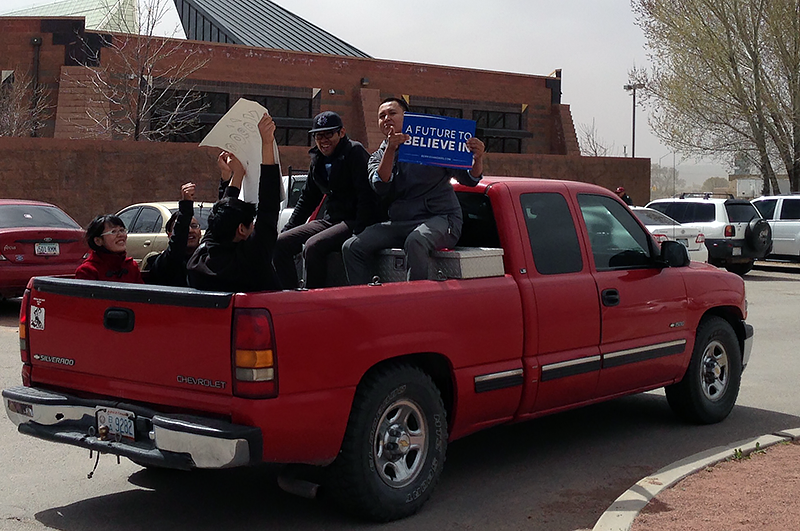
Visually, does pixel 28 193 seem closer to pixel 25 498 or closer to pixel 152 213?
pixel 152 213

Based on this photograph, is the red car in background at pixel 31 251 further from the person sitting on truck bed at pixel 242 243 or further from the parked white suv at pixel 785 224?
the parked white suv at pixel 785 224

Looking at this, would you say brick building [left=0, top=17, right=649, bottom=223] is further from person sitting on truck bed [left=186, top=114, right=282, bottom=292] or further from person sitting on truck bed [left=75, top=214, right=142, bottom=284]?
person sitting on truck bed [left=186, top=114, right=282, bottom=292]

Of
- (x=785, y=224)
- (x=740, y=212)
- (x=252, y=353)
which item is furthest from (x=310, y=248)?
(x=785, y=224)

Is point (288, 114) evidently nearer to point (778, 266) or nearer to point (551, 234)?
point (778, 266)

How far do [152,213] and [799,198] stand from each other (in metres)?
16.7

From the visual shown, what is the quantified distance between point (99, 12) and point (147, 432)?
43229 mm

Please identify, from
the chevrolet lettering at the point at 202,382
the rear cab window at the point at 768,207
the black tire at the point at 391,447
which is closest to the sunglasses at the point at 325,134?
the black tire at the point at 391,447

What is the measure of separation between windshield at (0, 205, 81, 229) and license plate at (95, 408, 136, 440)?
913cm

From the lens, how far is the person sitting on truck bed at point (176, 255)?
606 centimetres

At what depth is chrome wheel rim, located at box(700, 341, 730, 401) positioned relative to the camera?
7258 millimetres

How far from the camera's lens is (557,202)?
6.35 meters

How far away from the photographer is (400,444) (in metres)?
5.01

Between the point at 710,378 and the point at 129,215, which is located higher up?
the point at 129,215

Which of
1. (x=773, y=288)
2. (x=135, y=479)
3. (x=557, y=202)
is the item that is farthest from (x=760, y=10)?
(x=135, y=479)
